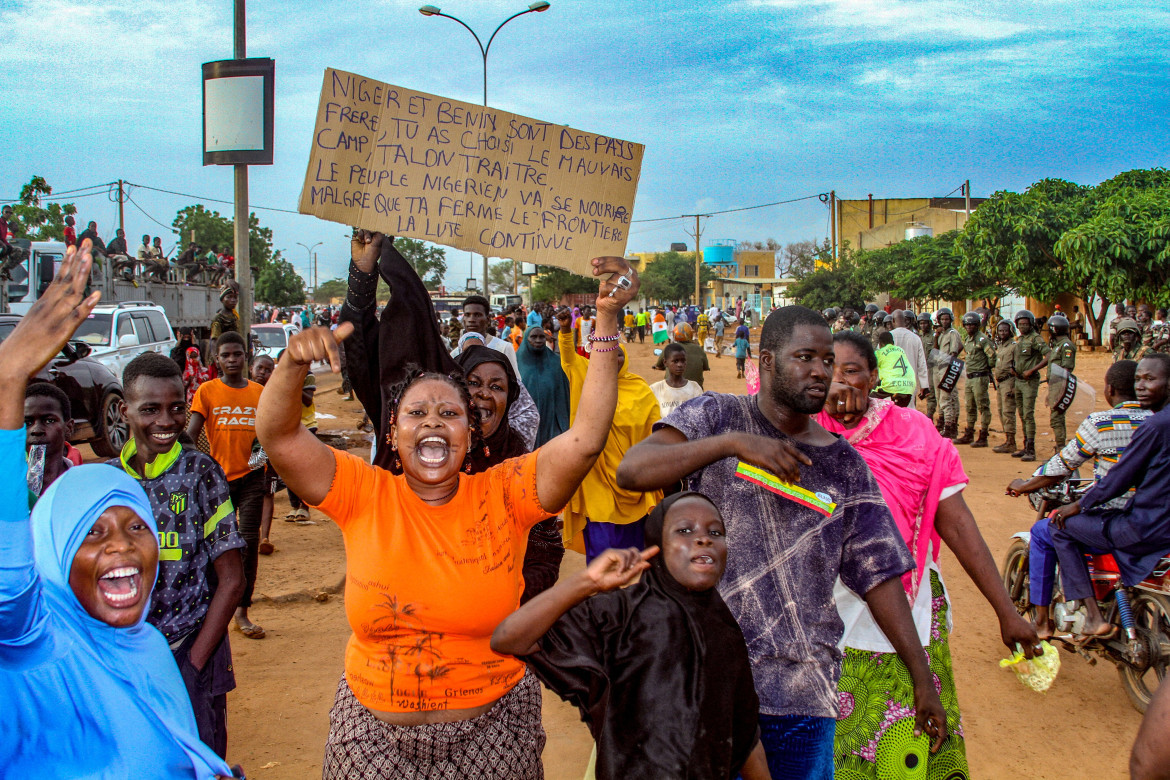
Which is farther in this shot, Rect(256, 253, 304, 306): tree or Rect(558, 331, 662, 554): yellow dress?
Rect(256, 253, 304, 306): tree

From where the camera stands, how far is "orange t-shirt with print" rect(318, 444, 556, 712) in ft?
7.48

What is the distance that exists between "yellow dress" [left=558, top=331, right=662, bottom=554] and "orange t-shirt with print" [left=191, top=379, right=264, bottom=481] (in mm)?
2133

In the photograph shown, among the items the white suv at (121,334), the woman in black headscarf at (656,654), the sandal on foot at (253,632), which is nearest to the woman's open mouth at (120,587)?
the woman in black headscarf at (656,654)

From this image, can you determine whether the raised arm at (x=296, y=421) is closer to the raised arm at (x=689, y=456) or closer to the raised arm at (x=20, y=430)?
the raised arm at (x=20, y=430)

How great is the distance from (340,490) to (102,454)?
1065 cm

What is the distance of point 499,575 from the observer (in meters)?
2.38

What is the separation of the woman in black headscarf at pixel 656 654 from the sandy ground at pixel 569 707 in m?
2.01

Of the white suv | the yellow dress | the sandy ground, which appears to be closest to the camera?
the sandy ground

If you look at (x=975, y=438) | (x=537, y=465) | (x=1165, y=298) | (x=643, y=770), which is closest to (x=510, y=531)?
(x=537, y=465)

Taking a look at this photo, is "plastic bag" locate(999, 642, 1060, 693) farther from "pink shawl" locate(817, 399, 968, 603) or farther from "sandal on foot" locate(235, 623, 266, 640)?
"sandal on foot" locate(235, 623, 266, 640)

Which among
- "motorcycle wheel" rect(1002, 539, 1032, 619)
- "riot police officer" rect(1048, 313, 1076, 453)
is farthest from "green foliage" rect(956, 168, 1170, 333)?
"motorcycle wheel" rect(1002, 539, 1032, 619)

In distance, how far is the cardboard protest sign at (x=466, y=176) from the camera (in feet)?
10.2

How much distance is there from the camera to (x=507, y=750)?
7.84 ft

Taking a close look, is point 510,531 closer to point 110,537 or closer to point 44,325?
point 110,537
